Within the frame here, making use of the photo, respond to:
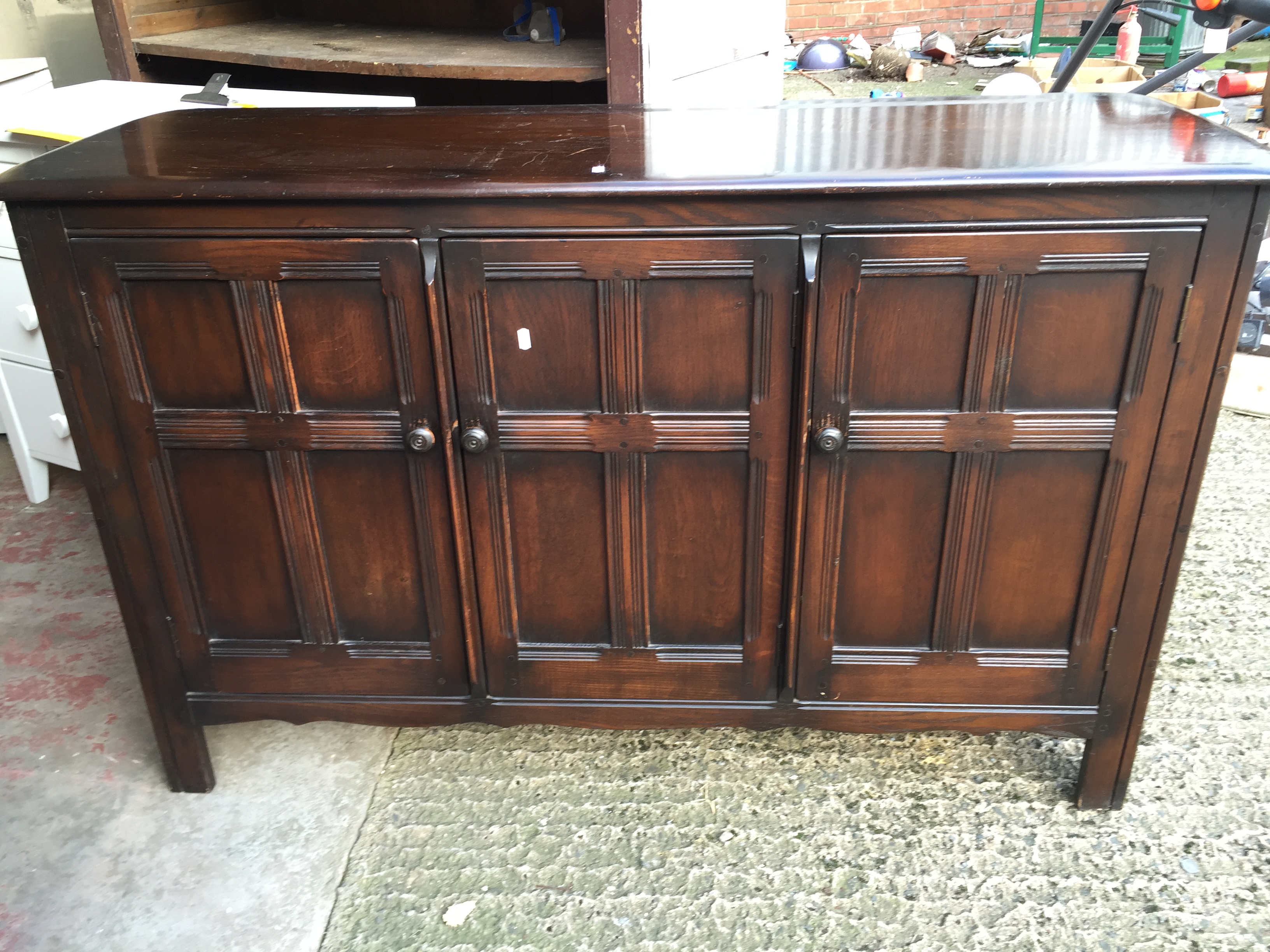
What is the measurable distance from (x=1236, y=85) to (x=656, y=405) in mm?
5141

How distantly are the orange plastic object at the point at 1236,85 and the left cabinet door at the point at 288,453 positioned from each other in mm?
5317

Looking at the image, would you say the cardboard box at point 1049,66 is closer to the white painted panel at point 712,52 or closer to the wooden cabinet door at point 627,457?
the white painted panel at point 712,52

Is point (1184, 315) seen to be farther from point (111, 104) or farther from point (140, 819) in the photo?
point (111, 104)

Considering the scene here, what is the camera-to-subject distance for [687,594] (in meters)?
1.60

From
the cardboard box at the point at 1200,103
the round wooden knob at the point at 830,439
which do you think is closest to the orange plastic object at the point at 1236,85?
the cardboard box at the point at 1200,103

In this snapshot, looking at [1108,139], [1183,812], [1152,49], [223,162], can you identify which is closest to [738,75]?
[1108,139]

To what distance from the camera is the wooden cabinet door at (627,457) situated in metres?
1.38

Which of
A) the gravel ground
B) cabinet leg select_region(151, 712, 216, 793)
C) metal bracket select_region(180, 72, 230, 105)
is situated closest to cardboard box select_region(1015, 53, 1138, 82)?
the gravel ground

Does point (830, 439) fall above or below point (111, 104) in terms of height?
below

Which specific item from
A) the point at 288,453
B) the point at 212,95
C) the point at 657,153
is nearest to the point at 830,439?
the point at 657,153

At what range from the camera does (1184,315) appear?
135 centimetres

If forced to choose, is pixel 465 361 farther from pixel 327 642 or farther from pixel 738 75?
pixel 738 75

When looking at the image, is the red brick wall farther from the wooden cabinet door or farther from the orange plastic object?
the wooden cabinet door

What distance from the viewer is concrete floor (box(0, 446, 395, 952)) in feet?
5.16
